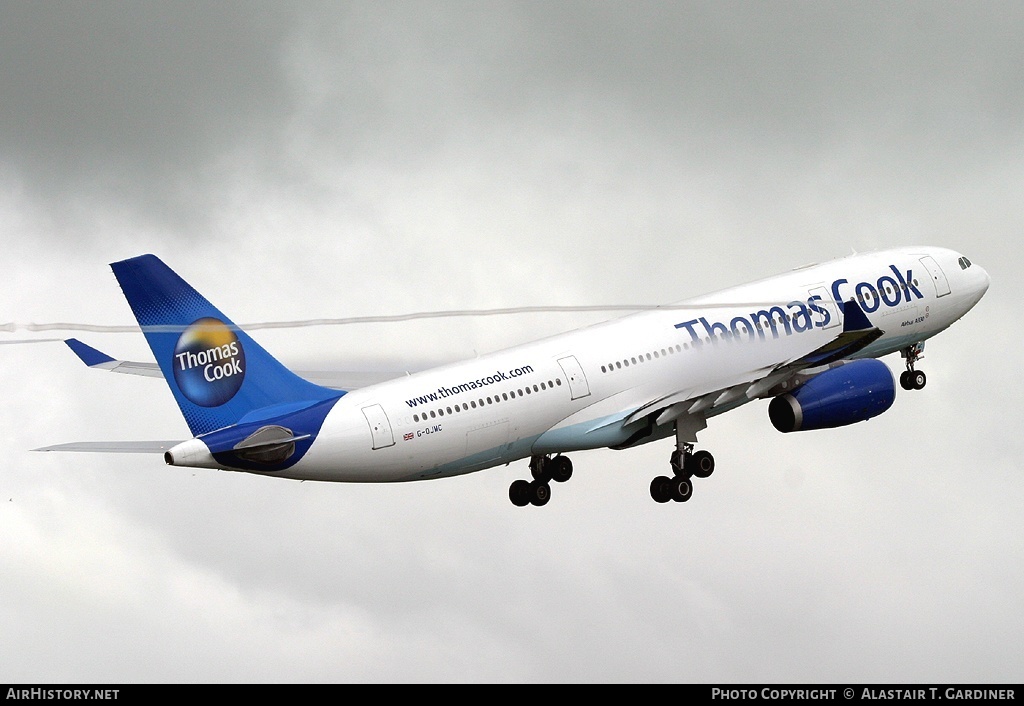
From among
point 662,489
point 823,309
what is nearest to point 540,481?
point 662,489

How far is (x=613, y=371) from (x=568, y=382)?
6.03ft

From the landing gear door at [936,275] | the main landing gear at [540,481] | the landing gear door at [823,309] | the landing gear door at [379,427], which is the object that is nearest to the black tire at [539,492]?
the main landing gear at [540,481]

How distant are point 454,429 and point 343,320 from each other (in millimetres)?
13780

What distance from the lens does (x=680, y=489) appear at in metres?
52.8

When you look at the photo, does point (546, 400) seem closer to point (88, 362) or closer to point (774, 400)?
point (774, 400)

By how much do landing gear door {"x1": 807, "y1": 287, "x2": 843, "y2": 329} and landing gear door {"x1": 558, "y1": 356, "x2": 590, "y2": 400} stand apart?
29.8 feet

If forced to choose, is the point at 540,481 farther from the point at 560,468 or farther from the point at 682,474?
the point at 682,474

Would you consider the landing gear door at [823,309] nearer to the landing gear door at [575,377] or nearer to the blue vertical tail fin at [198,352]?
the landing gear door at [575,377]

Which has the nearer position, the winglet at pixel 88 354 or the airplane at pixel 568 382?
the airplane at pixel 568 382

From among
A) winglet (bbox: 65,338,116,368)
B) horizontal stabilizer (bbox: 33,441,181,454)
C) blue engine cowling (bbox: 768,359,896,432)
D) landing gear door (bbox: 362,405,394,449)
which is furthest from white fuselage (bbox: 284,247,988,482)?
winglet (bbox: 65,338,116,368)

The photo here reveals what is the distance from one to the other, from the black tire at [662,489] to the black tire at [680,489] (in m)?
0.10

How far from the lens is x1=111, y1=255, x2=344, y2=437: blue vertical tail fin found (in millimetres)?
43562

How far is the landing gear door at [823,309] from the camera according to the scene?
56062 mm

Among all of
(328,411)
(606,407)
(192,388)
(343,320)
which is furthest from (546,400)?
(343,320)
